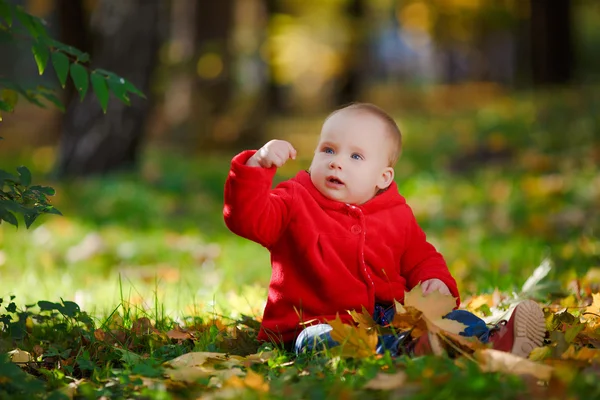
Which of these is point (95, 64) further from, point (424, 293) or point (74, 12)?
point (424, 293)

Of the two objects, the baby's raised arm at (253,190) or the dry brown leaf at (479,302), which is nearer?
the baby's raised arm at (253,190)

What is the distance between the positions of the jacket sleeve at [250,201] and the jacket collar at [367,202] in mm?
199

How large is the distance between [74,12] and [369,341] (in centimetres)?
1100

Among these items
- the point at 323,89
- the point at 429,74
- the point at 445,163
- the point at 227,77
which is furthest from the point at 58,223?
the point at 429,74

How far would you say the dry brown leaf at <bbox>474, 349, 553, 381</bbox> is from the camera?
2447 millimetres

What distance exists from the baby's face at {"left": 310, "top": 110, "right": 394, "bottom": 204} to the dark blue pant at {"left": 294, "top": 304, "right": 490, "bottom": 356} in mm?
507

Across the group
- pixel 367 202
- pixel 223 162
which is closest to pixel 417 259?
pixel 367 202

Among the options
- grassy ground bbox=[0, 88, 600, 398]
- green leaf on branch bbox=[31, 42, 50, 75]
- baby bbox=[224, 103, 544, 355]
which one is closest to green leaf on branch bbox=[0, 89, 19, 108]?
green leaf on branch bbox=[31, 42, 50, 75]

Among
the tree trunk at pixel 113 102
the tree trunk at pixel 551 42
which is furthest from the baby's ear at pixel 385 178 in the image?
the tree trunk at pixel 551 42

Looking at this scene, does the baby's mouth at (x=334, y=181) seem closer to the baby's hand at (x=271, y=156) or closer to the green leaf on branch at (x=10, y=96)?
the baby's hand at (x=271, y=156)

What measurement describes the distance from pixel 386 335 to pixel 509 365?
507mm

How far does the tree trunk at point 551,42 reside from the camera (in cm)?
1641

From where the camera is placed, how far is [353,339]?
9.14 ft

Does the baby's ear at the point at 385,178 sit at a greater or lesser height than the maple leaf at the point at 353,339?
greater
